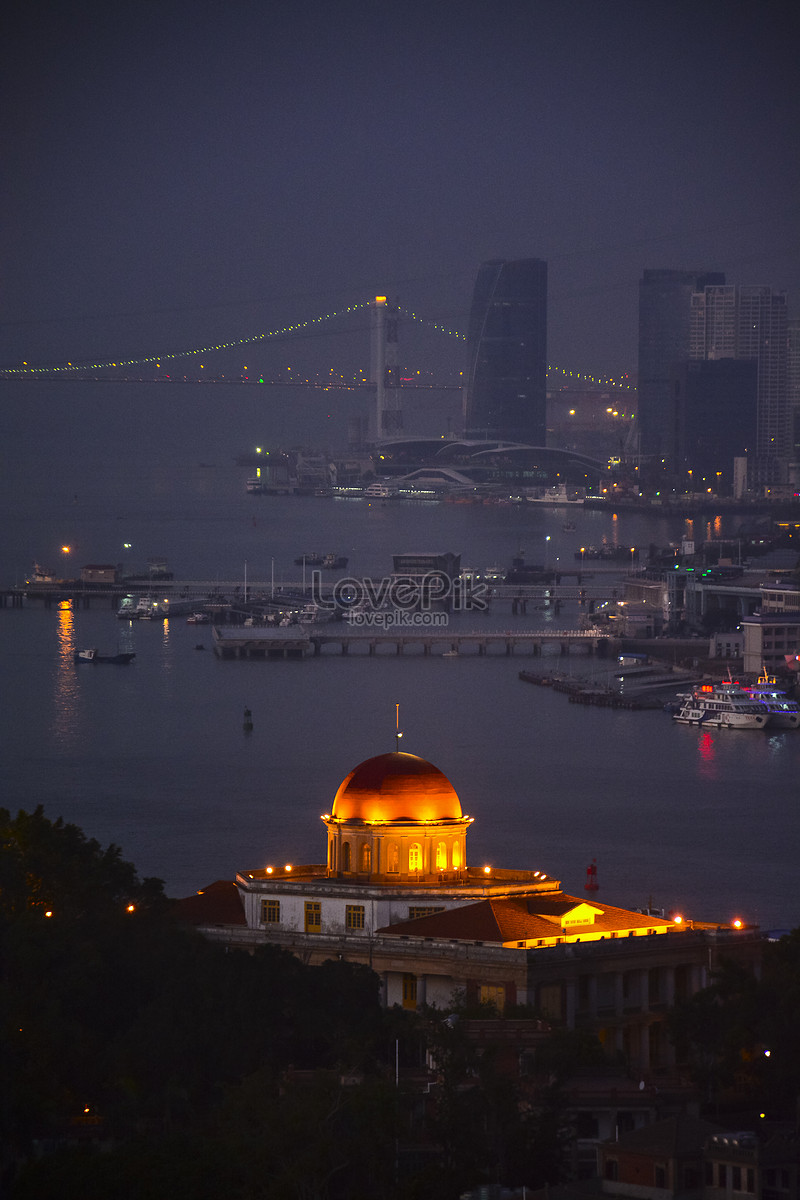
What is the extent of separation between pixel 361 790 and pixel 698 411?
71.8m

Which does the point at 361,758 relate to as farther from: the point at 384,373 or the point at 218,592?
the point at 384,373

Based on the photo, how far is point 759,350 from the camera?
276ft

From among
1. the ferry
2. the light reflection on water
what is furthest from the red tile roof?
the ferry

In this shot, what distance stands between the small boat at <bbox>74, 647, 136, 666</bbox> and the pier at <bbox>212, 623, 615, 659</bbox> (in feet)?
5.43

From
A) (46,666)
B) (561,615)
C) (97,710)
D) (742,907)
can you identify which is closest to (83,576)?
(561,615)

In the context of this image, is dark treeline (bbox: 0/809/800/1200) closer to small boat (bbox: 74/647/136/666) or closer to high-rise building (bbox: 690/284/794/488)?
small boat (bbox: 74/647/136/666)

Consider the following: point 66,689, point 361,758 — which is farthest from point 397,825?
point 66,689

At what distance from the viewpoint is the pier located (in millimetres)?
31812

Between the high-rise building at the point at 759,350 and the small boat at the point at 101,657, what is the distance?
1958 inches

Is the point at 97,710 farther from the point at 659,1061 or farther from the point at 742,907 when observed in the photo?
the point at 659,1061

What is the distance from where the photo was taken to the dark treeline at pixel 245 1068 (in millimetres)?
6473

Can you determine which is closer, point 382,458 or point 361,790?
point 361,790

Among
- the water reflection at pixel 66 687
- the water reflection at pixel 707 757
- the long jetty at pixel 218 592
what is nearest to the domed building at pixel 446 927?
the water reflection at pixel 707 757

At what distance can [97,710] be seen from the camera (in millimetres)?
25562
